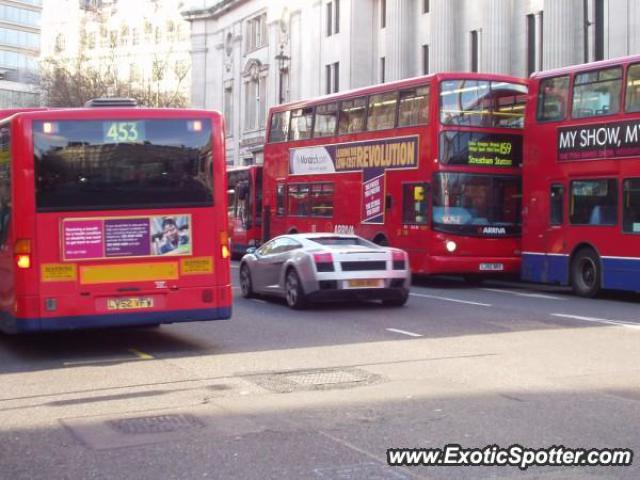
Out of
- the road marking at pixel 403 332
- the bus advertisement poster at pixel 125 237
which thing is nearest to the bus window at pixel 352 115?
the road marking at pixel 403 332

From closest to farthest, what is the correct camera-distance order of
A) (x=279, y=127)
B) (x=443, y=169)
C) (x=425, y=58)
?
(x=443, y=169) → (x=279, y=127) → (x=425, y=58)

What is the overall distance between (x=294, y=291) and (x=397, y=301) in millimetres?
1809

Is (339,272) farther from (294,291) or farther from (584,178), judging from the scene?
(584,178)

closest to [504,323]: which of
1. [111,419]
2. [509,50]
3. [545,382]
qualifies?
[545,382]

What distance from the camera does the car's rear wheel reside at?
659 inches

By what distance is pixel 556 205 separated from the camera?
66.3ft

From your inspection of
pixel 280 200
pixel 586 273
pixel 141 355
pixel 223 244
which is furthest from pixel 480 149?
pixel 141 355

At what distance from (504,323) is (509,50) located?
2534 centimetres

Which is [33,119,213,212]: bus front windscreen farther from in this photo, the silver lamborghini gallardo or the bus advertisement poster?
the silver lamborghini gallardo

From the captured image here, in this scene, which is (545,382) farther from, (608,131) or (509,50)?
(509,50)

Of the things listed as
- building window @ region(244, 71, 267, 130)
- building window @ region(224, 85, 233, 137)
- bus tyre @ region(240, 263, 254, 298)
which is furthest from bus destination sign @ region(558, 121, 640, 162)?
building window @ region(224, 85, 233, 137)

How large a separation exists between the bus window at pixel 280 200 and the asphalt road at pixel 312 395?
13.2 meters

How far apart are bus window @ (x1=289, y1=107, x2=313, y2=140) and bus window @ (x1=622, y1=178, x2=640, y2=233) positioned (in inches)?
410

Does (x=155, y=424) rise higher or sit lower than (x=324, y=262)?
lower
